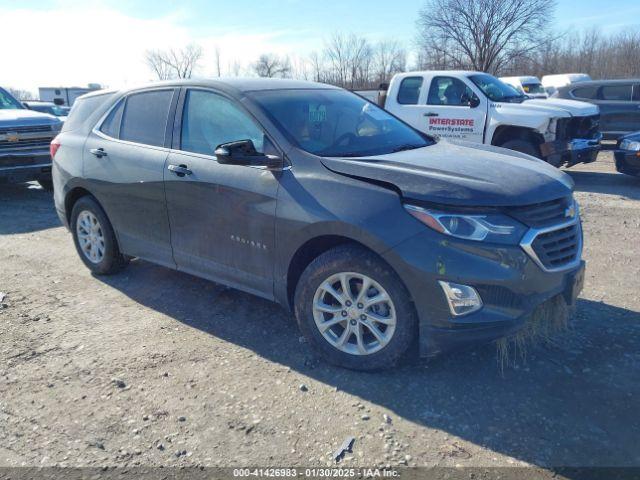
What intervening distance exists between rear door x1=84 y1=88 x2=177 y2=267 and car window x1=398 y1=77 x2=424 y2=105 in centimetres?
674

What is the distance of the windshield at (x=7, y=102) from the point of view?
10.3 metres

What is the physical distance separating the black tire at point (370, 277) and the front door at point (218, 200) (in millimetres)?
354

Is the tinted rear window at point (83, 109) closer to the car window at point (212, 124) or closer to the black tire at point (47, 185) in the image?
the car window at point (212, 124)

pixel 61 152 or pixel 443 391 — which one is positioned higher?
pixel 61 152

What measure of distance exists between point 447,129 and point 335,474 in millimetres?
8385

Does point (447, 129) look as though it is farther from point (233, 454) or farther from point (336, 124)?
point (233, 454)

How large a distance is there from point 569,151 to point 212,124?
7071mm

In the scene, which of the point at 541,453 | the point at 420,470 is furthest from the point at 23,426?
the point at 541,453

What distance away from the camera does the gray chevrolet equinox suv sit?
2.94 meters

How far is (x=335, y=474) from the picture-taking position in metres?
2.52

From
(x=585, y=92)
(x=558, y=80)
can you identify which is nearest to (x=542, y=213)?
(x=585, y=92)

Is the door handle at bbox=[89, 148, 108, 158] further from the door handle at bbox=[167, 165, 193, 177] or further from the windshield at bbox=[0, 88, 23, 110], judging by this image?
the windshield at bbox=[0, 88, 23, 110]

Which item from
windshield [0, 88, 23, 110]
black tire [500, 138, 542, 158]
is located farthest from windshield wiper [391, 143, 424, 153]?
windshield [0, 88, 23, 110]

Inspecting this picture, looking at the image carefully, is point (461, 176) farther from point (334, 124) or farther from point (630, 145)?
point (630, 145)
